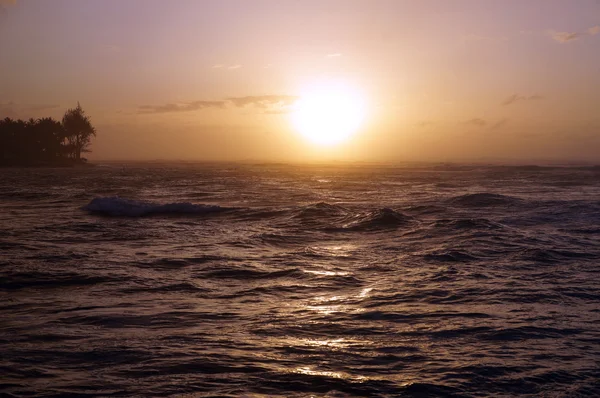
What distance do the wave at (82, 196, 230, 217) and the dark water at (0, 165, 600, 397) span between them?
486 cm

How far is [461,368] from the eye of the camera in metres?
6.35

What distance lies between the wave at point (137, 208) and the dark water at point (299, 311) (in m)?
4.86

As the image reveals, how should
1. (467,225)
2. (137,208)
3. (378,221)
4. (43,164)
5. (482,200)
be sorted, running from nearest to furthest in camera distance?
(467,225) → (378,221) → (137,208) → (482,200) → (43,164)

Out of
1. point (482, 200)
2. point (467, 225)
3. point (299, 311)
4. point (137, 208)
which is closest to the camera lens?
point (299, 311)

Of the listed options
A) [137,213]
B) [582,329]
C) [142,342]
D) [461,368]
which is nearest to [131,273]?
[142,342]

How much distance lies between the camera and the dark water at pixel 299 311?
5.99 meters

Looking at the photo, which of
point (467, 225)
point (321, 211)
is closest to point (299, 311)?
point (467, 225)

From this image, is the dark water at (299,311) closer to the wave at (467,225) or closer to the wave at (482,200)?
the wave at (467,225)

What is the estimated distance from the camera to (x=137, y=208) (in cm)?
2342

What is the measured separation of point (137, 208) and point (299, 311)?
1623 centimetres

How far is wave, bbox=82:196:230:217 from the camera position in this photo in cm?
2323

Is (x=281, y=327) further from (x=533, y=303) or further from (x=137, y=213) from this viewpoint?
(x=137, y=213)

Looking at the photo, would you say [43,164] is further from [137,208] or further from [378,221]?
[378,221]

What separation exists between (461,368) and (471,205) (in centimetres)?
2204
